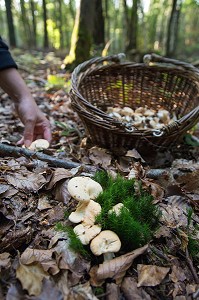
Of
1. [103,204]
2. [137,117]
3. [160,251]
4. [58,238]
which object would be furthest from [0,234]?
[137,117]

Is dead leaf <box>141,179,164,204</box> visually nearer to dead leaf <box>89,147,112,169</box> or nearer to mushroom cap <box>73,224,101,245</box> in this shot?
dead leaf <box>89,147,112,169</box>

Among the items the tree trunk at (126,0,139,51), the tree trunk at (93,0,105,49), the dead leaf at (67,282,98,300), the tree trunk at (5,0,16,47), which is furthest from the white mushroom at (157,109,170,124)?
the tree trunk at (5,0,16,47)

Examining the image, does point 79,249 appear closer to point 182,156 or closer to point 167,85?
point 182,156

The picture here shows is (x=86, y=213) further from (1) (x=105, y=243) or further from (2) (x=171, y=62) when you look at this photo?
(2) (x=171, y=62)

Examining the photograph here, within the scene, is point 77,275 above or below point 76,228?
below

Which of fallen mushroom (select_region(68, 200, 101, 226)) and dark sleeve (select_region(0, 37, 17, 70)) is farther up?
dark sleeve (select_region(0, 37, 17, 70))
